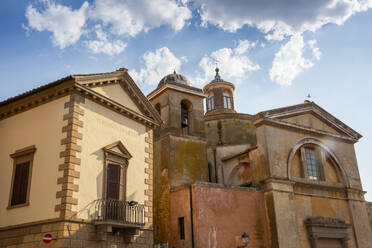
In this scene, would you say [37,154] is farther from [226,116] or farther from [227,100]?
[227,100]

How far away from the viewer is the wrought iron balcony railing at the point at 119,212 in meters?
12.5

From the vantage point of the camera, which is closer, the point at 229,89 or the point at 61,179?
the point at 61,179

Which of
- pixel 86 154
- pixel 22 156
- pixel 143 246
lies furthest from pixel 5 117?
pixel 143 246

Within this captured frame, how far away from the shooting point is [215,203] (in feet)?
57.1

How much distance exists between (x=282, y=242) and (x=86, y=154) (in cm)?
1037

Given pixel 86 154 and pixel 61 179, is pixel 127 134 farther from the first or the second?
pixel 61 179

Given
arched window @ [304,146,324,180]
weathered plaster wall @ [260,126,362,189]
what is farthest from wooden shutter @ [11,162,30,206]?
arched window @ [304,146,324,180]

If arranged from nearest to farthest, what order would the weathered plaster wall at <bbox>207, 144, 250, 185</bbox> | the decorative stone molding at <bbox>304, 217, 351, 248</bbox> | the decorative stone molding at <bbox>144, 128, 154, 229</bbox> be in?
the decorative stone molding at <bbox>144, 128, 154, 229</bbox>, the decorative stone molding at <bbox>304, 217, 351, 248</bbox>, the weathered plaster wall at <bbox>207, 144, 250, 185</bbox>

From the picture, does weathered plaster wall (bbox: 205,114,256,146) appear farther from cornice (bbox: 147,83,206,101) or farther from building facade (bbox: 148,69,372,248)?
cornice (bbox: 147,83,206,101)

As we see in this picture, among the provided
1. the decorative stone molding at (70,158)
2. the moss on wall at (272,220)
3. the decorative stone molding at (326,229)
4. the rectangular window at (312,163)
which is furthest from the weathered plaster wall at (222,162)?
the decorative stone molding at (70,158)

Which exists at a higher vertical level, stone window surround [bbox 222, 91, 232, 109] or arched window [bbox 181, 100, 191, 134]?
stone window surround [bbox 222, 91, 232, 109]

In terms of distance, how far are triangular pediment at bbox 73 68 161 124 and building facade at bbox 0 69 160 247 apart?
0.13 ft

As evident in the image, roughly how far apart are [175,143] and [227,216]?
533 centimetres

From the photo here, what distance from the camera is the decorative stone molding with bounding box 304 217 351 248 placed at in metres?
19.3
